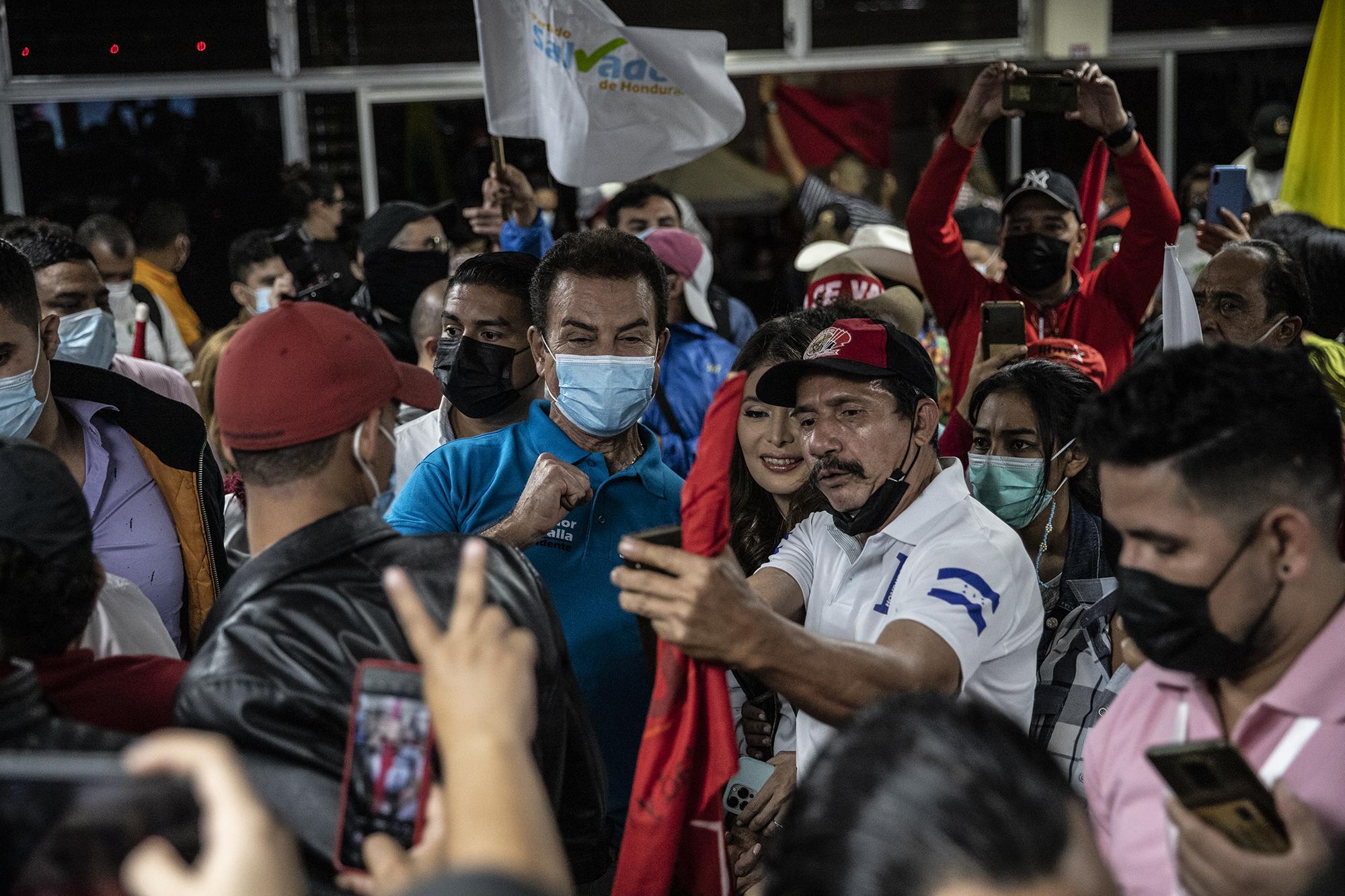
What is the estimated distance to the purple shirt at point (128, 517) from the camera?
9.96 ft

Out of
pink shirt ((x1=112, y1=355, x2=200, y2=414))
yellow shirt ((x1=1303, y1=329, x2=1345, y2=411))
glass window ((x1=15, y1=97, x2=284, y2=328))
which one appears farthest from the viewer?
glass window ((x1=15, y1=97, x2=284, y2=328))

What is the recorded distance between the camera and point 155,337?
6789 millimetres

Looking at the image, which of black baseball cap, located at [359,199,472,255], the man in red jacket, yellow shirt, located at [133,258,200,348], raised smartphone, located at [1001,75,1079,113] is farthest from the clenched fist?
yellow shirt, located at [133,258,200,348]

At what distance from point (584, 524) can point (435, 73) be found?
6965 millimetres

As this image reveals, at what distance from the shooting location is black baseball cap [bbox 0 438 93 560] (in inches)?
74.6

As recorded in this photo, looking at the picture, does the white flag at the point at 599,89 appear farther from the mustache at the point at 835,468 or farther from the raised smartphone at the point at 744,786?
the raised smartphone at the point at 744,786

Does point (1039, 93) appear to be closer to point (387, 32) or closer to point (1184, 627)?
point (1184, 627)

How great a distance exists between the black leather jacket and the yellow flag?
5.52 m

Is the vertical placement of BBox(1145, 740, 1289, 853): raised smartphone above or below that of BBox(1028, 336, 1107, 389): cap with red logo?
below

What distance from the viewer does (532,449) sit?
3.03m

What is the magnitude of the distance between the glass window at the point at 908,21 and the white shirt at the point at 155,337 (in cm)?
493

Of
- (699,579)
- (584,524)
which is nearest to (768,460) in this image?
(584,524)

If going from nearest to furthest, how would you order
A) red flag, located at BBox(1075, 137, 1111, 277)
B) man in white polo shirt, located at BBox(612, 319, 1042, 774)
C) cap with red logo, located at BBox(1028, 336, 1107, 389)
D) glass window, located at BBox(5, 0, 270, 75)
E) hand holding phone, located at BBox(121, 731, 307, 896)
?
hand holding phone, located at BBox(121, 731, 307, 896)
man in white polo shirt, located at BBox(612, 319, 1042, 774)
cap with red logo, located at BBox(1028, 336, 1107, 389)
red flag, located at BBox(1075, 137, 1111, 277)
glass window, located at BBox(5, 0, 270, 75)

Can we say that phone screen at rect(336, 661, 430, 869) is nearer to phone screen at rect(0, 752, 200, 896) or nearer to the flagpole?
phone screen at rect(0, 752, 200, 896)
